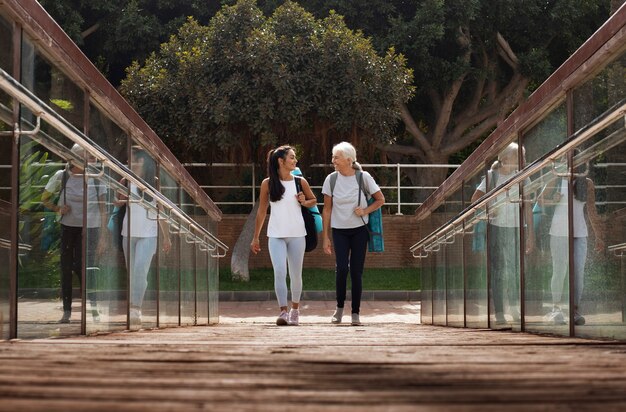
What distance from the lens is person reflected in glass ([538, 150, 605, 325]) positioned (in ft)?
18.7

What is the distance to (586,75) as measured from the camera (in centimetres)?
573

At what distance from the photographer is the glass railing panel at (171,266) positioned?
930 cm

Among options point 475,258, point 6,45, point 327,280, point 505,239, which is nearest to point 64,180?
point 6,45

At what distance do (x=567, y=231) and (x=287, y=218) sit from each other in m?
4.14

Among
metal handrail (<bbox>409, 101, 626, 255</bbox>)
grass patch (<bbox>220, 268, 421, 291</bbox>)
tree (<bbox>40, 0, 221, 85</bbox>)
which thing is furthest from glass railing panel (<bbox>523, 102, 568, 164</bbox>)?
tree (<bbox>40, 0, 221, 85</bbox>)

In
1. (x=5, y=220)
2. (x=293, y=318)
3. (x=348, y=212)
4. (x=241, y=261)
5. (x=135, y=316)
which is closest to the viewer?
(x=5, y=220)

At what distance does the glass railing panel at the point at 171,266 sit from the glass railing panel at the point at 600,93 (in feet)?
13.5

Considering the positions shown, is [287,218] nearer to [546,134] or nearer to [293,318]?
[293,318]

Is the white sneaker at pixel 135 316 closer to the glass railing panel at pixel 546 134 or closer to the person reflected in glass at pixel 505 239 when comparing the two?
the person reflected in glass at pixel 505 239

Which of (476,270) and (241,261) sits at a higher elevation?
(241,261)

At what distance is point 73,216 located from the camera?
19.4 feet

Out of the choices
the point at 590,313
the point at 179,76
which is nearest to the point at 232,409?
the point at 590,313

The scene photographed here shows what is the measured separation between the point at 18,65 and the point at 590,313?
9.41 ft

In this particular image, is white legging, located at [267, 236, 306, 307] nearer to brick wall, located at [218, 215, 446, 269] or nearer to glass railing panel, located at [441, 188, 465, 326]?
glass railing panel, located at [441, 188, 465, 326]
